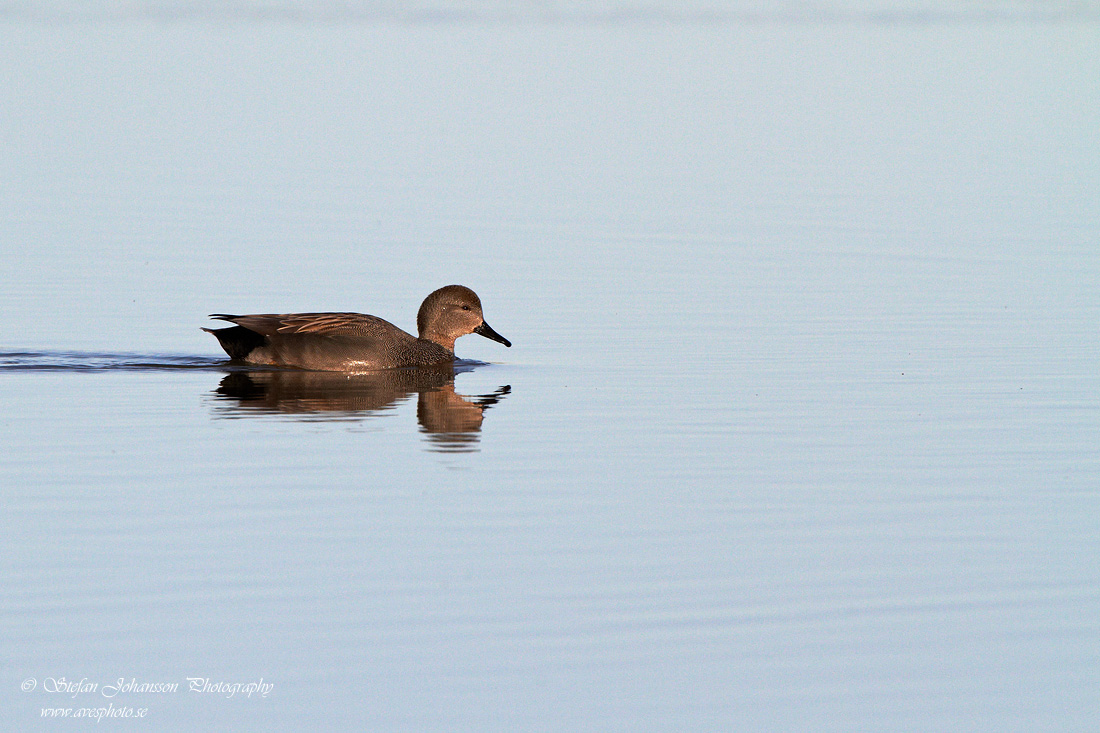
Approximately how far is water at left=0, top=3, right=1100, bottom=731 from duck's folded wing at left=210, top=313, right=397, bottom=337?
13.8 inches

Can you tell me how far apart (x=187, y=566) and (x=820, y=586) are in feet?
8.95

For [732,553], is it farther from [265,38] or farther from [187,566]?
[265,38]

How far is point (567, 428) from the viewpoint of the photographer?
11430 mm

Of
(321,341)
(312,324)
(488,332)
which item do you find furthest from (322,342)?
(488,332)

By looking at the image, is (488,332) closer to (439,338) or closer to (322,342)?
(439,338)

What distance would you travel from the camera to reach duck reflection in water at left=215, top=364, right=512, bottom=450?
11.7 meters

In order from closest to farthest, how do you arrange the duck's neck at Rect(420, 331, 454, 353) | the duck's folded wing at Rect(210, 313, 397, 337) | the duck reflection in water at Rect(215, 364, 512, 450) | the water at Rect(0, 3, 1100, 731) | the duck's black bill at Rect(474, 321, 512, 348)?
1. the water at Rect(0, 3, 1100, 731)
2. the duck reflection in water at Rect(215, 364, 512, 450)
3. the duck's folded wing at Rect(210, 313, 397, 337)
4. the duck's black bill at Rect(474, 321, 512, 348)
5. the duck's neck at Rect(420, 331, 454, 353)

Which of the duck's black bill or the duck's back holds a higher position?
the duck's black bill

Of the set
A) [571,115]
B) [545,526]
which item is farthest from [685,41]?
[545,526]

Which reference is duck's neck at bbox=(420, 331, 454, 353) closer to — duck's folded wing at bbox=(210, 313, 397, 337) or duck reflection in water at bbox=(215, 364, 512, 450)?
duck reflection in water at bbox=(215, 364, 512, 450)

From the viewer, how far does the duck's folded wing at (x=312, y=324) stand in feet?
46.7

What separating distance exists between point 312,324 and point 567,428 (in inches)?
137

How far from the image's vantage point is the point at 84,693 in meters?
6.53

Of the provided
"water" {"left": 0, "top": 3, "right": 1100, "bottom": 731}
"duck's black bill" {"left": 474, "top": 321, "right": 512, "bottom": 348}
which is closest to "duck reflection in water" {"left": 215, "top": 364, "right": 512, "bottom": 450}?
"water" {"left": 0, "top": 3, "right": 1100, "bottom": 731}
